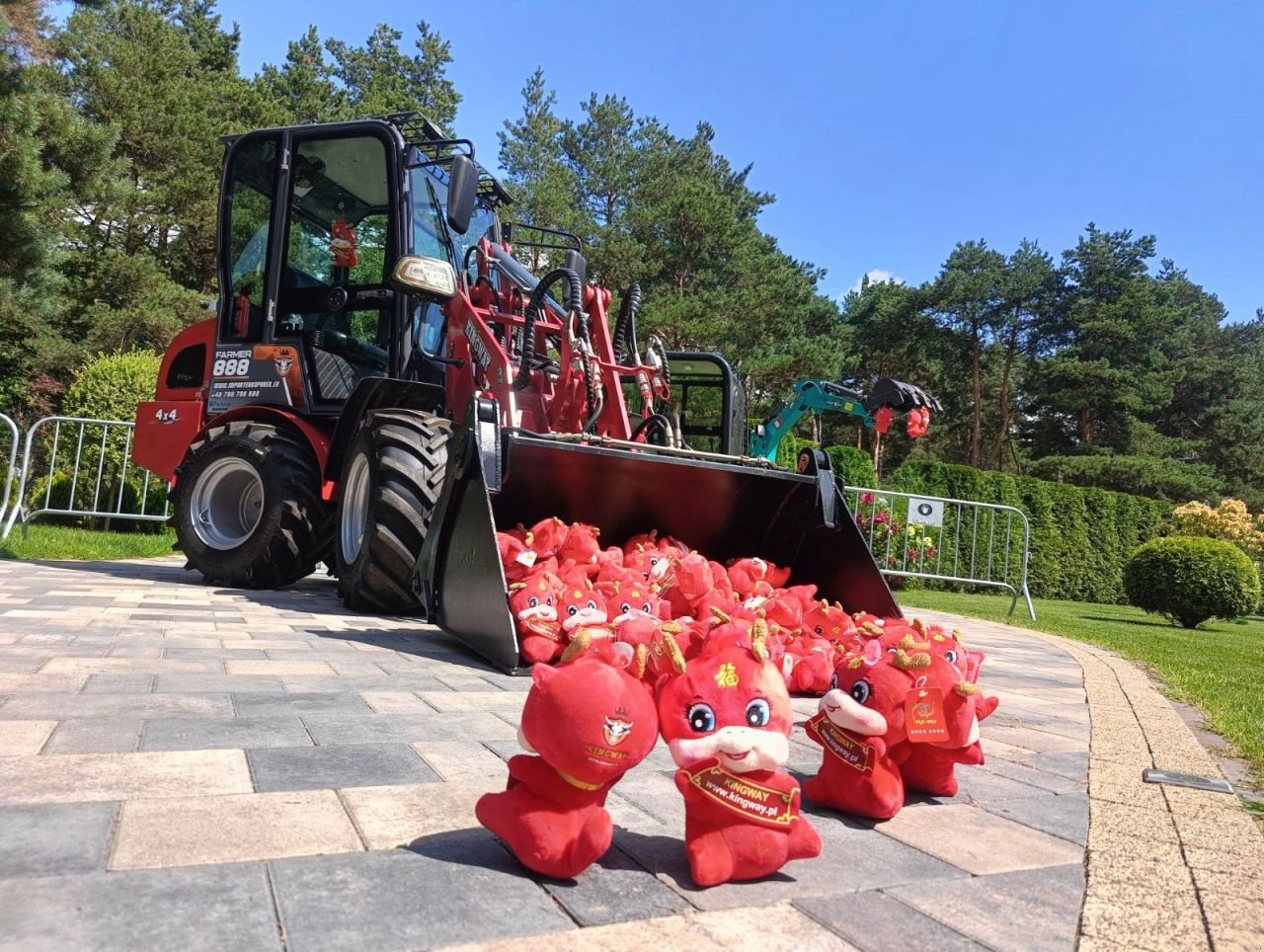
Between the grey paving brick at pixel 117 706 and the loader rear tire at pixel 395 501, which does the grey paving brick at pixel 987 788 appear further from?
the loader rear tire at pixel 395 501

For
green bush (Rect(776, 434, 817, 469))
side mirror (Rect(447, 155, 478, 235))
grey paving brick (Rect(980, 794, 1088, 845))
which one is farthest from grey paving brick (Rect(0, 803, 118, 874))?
green bush (Rect(776, 434, 817, 469))

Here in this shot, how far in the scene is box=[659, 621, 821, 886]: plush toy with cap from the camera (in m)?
1.75

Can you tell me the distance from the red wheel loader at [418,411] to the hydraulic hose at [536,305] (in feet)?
0.05

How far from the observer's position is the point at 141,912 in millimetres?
1410

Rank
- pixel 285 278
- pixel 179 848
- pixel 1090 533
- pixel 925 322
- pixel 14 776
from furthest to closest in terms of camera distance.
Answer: pixel 925 322 → pixel 1090 533 → pixel 285 278 → pixel 14 776 → pixel 179 848

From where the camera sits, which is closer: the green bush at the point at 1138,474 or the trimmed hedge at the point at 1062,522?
the trimmed hedge at the point at 1062,522

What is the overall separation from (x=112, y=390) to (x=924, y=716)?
1374 cm

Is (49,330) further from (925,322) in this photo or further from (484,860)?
(925,322)

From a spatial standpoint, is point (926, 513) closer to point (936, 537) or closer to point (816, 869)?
point (936, 537)

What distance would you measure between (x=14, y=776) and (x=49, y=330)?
2055 cm

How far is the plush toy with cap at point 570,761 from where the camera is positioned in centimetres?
169

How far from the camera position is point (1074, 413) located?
122 feet

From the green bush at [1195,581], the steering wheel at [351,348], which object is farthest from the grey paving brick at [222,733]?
the green bush at [1195,581]

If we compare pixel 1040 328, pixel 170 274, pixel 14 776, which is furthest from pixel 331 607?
pixel 1040 328
